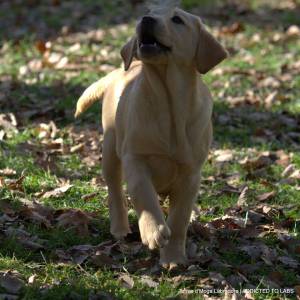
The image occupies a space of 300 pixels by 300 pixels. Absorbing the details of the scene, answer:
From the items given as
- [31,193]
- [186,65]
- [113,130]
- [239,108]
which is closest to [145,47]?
[186,65]

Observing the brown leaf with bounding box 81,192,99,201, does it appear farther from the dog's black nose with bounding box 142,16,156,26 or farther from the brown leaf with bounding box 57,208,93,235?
the dog's black nose with bounding box 142,16,156,26

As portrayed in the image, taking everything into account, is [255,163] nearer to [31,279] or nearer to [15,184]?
[15,184]

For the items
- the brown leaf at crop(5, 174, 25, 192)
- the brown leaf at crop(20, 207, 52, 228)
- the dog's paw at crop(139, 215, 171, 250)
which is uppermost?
the dog's paw at crop(139, 215, 171, 250)

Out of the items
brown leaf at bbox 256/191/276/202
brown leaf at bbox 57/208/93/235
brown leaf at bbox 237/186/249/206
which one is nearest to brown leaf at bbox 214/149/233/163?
brown leaf at bbox 237/186/249/206

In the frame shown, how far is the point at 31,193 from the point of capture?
5.79 m

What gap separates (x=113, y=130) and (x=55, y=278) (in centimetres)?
127

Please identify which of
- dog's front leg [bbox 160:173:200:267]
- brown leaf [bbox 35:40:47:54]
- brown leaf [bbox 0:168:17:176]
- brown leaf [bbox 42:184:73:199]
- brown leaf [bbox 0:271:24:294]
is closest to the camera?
brown leaf [bbox 0:271:24:294]

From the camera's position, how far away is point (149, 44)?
455 cm

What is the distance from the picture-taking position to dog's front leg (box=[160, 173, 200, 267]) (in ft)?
15.3

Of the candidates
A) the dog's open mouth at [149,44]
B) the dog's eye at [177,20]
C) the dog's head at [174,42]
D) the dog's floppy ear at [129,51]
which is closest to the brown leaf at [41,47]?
the dog's floppy ear at [129,51]

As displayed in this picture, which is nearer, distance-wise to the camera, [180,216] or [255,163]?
[180,216]

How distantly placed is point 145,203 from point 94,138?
118 inches

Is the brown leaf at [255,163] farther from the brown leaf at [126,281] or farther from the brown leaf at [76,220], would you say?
the brown leaf at [126,281]

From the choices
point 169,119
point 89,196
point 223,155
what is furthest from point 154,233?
point 223,155
